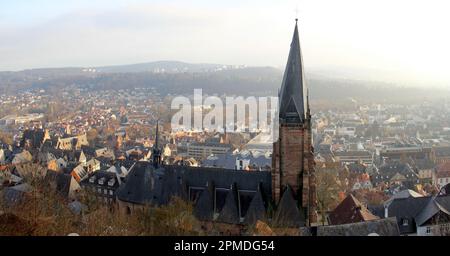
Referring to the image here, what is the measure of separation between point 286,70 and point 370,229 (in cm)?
931

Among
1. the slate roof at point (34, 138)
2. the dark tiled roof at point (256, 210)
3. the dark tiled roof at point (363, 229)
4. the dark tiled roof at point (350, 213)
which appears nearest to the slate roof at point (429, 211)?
the dark tiled roof at point (350, 213)

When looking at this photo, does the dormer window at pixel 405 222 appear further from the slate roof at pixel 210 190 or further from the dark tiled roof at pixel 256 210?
the dark tiled roof at pixel 256 210

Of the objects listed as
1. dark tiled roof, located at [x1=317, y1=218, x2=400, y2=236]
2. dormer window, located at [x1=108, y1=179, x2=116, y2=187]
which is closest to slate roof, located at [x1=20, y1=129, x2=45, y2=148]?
dormer window, located at [x1=108, y1=179, x2=116, y2=187]

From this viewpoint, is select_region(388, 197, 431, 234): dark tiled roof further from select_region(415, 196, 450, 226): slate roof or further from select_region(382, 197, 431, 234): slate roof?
select_region(415, 196, 450, 226): slate roof

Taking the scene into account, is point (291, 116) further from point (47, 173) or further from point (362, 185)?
point (362, 185)

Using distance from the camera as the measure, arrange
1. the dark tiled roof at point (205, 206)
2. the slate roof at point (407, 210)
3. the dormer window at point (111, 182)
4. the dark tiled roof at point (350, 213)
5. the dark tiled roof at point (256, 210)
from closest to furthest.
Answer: the dark tiled roof at point (256, 210), the dark tiled roof at point (205, 206), the dark tiled roof at point (350, 213), the slate roof at point (407, 210), the dormer window at point (111, 182)

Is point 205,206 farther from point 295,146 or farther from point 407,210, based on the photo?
point 407,210

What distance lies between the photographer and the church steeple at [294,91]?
85.1 ft

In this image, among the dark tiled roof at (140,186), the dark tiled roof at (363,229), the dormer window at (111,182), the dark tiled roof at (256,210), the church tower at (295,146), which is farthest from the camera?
the dormer window at (111,182)

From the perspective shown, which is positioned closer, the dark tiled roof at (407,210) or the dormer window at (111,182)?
the dark tiled roof at (407,210)

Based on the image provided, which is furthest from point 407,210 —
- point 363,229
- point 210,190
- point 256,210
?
point 210,190

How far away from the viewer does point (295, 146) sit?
85.4 feet

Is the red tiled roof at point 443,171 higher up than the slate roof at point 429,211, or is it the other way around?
the slate roof at point 429,211

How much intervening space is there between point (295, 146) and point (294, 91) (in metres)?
2.91
